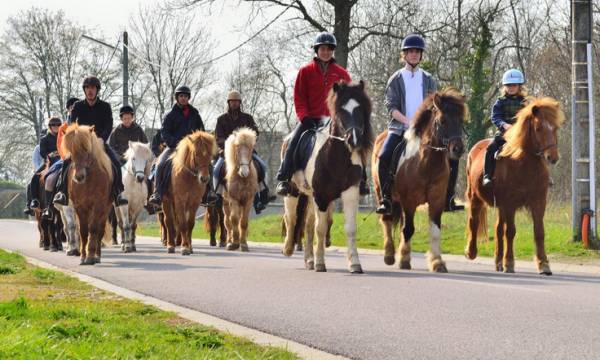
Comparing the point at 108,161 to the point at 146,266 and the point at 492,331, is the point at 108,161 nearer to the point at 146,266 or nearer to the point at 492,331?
the point at 146,266

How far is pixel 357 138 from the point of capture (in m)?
12.2

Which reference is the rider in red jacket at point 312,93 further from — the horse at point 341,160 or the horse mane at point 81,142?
the horse mane at point 81,142

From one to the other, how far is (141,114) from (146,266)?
52771mm

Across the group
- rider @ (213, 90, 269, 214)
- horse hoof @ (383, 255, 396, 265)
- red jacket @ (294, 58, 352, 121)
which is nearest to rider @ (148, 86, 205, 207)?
rider @ (213, 90, 269, 214)

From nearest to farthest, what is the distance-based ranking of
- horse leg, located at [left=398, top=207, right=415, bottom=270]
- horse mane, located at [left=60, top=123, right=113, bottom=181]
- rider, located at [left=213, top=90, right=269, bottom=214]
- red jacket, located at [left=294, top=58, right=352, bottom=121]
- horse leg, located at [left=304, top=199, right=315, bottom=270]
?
horse leg, located at [left=398, top=207, right=415, bottom=270] < red jacket, located at [left=294, top=58, right=352, bottom=121] < horse leg, located at [left=304, top=199, right=315, bottom=270] < horse mane, located at [left=60, top=123, right=113, bottom=181] < rider, located at [left=213, top=90, right=269, bottom=214]

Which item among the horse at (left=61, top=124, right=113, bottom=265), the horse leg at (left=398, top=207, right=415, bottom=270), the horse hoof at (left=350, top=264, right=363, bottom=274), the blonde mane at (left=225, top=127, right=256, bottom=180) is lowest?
the horse hoof at (left=350, top=264, right=363, bottom=274)

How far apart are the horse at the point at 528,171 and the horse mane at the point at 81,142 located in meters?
5.84

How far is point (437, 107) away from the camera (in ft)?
41.6

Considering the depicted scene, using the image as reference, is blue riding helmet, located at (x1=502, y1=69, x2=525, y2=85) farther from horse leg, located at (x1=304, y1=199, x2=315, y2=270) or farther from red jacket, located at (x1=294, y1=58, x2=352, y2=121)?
horse leg, located at (x1=304, y1=199, x2=315, y2=270)

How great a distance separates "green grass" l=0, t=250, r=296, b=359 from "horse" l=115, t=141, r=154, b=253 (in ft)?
32.2

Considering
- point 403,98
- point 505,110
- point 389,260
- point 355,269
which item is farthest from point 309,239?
point 505,110

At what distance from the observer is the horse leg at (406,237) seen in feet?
43.5

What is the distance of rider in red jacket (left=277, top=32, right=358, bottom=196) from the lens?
44.7 ft

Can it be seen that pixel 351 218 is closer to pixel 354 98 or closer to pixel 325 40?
pixel 354 98
